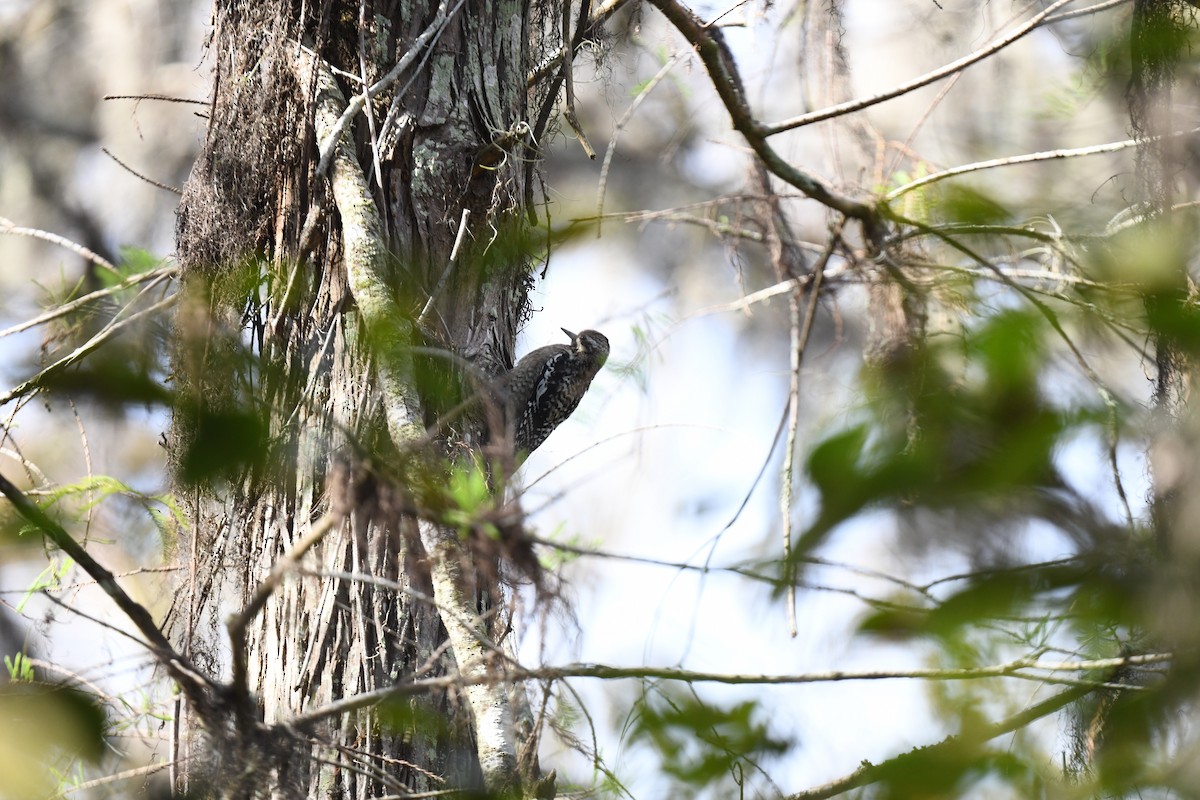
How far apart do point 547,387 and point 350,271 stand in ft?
7.59

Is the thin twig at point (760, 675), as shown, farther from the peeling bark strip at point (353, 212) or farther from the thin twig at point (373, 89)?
the thin twig at point (373, 89)

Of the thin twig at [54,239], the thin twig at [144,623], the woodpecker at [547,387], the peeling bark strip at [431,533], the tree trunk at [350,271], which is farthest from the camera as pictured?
the woodpecker at [547,387]

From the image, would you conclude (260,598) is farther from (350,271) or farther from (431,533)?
(350,271)

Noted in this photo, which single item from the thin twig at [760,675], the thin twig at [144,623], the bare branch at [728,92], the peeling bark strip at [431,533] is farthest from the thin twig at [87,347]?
the bare branch at [728,92]

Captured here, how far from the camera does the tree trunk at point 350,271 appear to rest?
2.35 m

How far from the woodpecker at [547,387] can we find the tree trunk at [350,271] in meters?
1.22

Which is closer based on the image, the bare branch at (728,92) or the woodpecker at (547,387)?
the bare branch at (728,92)

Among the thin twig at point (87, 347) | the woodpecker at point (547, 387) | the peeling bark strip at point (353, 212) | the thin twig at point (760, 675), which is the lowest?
the thin twig at point (760, 675)

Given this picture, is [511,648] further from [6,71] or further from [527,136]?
[6,71]

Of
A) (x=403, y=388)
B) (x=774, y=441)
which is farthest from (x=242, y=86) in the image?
(x=774, y=441)

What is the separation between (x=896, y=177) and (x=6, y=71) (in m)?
10.9

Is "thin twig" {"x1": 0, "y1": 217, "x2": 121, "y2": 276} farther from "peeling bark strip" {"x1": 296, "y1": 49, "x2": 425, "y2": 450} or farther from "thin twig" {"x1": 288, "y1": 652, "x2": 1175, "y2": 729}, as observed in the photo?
"thin twig" {"x1": 288, "y1": 652, "x2": 1175, "y2": 729}

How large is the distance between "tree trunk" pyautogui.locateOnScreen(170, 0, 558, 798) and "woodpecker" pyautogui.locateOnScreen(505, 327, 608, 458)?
1.22 m

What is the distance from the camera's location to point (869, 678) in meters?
1.06
